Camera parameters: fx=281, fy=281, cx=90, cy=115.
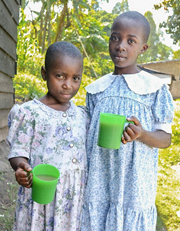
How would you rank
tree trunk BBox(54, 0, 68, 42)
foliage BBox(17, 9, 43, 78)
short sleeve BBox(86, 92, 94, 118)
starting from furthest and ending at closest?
tree trunk BBox(54, 0, 68, 42), foliage BBox(17, 9, 43, 78), short sleeve BBox(86, 92, 94, 118)

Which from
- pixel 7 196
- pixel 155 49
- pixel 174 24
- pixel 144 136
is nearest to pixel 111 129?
pixel 144 136

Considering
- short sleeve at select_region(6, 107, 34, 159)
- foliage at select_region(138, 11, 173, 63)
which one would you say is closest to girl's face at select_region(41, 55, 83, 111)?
short sleeve at select_region(6, 107, 34, 159)

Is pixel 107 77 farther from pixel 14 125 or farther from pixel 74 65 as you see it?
pixel 14 125

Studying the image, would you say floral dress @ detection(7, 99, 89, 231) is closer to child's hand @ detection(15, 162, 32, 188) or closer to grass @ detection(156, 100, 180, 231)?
child's hand @ detection(15, 162, 32, 188)

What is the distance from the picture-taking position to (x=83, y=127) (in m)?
1.75

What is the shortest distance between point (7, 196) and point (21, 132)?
74.1 inches

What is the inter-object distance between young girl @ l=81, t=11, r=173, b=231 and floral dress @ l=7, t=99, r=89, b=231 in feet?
0.33


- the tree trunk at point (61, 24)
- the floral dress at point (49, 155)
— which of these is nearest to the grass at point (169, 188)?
the floral dress at point (49, 155)

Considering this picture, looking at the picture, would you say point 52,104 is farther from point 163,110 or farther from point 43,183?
point 163,110

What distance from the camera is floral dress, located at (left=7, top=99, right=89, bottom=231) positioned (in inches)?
62.0

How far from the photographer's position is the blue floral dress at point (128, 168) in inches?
61.8

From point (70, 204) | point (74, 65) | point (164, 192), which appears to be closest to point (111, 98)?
point (74, 65)

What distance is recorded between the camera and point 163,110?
159cm

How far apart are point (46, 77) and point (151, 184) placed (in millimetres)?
884
